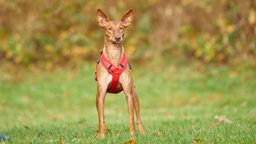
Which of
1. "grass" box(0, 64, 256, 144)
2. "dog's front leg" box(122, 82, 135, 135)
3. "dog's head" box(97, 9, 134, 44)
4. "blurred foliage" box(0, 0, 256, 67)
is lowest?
"dog's front leg" box(122, 82, 135, 135)

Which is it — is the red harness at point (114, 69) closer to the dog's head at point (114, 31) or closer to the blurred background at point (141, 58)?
the dog's head at point (114, 31)

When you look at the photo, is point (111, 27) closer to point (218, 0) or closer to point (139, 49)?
point (218, 0)

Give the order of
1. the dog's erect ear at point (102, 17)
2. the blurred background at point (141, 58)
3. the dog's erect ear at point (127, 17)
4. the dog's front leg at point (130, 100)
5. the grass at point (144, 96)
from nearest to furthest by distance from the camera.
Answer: the dog's front leg at point (130, 100) → the dog's erect ear at point (102, 17) → the dog's erect ear at point (127, 17) → the grass at point (144, 96) → the blurred background at point (141, 58)

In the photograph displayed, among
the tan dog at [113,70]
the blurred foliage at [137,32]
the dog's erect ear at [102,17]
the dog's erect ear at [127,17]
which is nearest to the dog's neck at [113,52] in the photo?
the tan dog at [113,70]

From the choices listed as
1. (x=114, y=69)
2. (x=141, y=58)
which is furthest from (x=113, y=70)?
(x=141, y=58)

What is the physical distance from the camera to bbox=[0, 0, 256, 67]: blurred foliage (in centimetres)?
1922

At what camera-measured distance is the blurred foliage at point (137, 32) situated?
19219mm

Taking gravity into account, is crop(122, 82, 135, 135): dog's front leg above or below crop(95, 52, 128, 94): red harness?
below

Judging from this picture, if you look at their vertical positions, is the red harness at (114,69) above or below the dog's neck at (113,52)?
below

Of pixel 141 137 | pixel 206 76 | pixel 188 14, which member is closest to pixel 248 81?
pixel 206 76

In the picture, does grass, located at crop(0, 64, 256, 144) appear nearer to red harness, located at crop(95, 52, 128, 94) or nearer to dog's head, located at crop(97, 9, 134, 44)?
red harness, located at crop(95, 52, 128, 94)

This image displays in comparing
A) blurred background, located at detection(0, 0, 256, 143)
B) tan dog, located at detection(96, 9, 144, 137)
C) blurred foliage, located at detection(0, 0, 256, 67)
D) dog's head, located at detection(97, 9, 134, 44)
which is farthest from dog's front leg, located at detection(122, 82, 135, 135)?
blurred foliage, located at detection(0, 0, 256, 67)

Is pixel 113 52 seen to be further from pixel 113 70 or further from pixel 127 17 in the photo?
pixel 127 17

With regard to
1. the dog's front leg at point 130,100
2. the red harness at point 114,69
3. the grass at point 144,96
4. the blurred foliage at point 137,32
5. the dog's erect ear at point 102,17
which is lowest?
the dog's front leg at point 130,100
